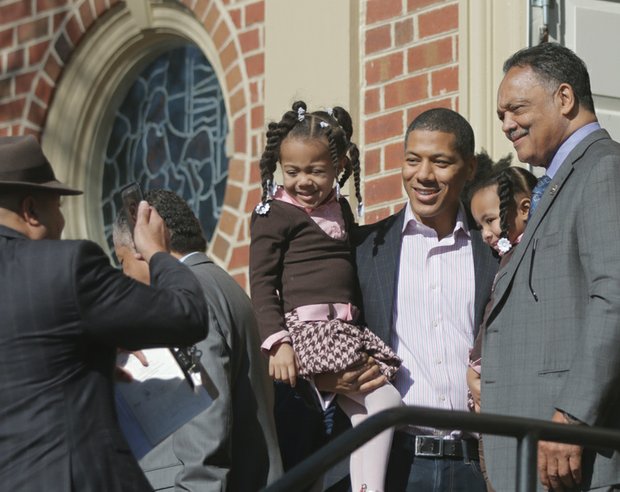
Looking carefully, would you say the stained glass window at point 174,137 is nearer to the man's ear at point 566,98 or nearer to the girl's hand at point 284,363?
the girl's hand at point 284,363

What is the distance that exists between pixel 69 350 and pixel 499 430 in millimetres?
1123

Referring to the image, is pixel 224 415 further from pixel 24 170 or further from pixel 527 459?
pixel 527 459

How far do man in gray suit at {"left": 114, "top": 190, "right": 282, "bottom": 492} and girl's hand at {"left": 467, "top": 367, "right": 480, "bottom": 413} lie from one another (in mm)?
711

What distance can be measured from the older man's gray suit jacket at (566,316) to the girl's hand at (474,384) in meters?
0.32

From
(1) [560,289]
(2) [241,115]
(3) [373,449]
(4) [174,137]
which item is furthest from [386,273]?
(4) [174,137]

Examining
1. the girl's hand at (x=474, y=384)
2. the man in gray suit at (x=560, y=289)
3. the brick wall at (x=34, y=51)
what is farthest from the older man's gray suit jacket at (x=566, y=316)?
the brick wall at (x=34, y=51)

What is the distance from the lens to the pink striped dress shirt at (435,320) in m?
5.61

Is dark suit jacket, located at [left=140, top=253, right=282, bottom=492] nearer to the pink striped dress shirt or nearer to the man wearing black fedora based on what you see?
the pink striped dress shirt

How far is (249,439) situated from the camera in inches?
228

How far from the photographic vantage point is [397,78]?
725 centimetres

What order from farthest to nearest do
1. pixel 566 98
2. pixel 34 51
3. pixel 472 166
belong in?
pixel 34 51
pixel 472 166
pixel 566 98

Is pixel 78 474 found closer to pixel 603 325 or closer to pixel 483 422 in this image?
pixel 483 422

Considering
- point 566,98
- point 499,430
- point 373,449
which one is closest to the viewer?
point 499,430

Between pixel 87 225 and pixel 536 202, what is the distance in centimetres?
405
